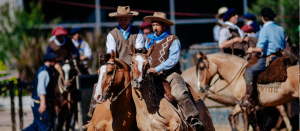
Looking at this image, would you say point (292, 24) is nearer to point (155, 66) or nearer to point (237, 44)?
point (237, 44)

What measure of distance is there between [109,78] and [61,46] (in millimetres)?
5114

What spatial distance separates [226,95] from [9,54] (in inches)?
386

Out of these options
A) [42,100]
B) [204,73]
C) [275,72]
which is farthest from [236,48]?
[42,100]

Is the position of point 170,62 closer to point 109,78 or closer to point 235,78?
point 109,78

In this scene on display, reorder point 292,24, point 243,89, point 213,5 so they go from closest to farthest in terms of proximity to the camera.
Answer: point 243,89 < point 292,24 < point 213,5

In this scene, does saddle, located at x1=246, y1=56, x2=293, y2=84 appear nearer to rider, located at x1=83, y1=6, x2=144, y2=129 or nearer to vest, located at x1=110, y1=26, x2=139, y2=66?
rider, located at x1=83, y1=6, x2=144, y2=129

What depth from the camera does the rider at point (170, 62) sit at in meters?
6.00

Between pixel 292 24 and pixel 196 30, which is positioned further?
pixel 196 30

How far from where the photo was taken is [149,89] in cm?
571

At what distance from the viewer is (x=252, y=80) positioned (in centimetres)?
856

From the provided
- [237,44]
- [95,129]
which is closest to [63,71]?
[95,129]

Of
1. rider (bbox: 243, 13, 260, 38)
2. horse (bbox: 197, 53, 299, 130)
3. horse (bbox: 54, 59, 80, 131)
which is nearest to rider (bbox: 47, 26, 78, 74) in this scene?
horse (bbox: 54, 59, 80, 131)

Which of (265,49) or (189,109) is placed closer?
(189,109)

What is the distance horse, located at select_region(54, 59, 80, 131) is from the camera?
30.0ft
